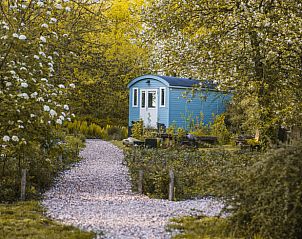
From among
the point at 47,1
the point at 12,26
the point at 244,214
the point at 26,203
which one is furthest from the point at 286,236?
the point at 47,1

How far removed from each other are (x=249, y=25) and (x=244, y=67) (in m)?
0.96

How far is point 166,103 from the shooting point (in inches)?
932

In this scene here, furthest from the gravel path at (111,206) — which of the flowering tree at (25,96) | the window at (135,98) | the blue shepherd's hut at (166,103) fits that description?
the window at (135,98)

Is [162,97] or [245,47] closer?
[245,47]

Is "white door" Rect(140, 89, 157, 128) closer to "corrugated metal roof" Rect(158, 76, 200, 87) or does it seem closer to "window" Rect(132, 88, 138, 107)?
"window" Rect(132, 88, 138, 107)

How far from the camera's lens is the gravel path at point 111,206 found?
6.41 m

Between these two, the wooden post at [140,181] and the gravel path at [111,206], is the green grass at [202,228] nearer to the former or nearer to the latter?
the gravel path at [111,206]

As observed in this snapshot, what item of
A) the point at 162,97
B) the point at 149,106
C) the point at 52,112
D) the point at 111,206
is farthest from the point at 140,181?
the point at 149,106

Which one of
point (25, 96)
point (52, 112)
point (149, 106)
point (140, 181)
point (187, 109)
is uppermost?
point (149, 106)

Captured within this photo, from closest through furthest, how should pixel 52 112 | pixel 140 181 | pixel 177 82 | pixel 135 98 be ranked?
pixel 52 112
pixel 140 181
pixel 177 82
pixel 135 98

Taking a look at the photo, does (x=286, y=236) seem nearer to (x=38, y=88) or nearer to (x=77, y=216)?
(x=77, y=216)

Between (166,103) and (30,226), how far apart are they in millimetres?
17565

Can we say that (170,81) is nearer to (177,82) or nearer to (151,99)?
(177,82)

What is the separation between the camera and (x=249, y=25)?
1086 centimetres
